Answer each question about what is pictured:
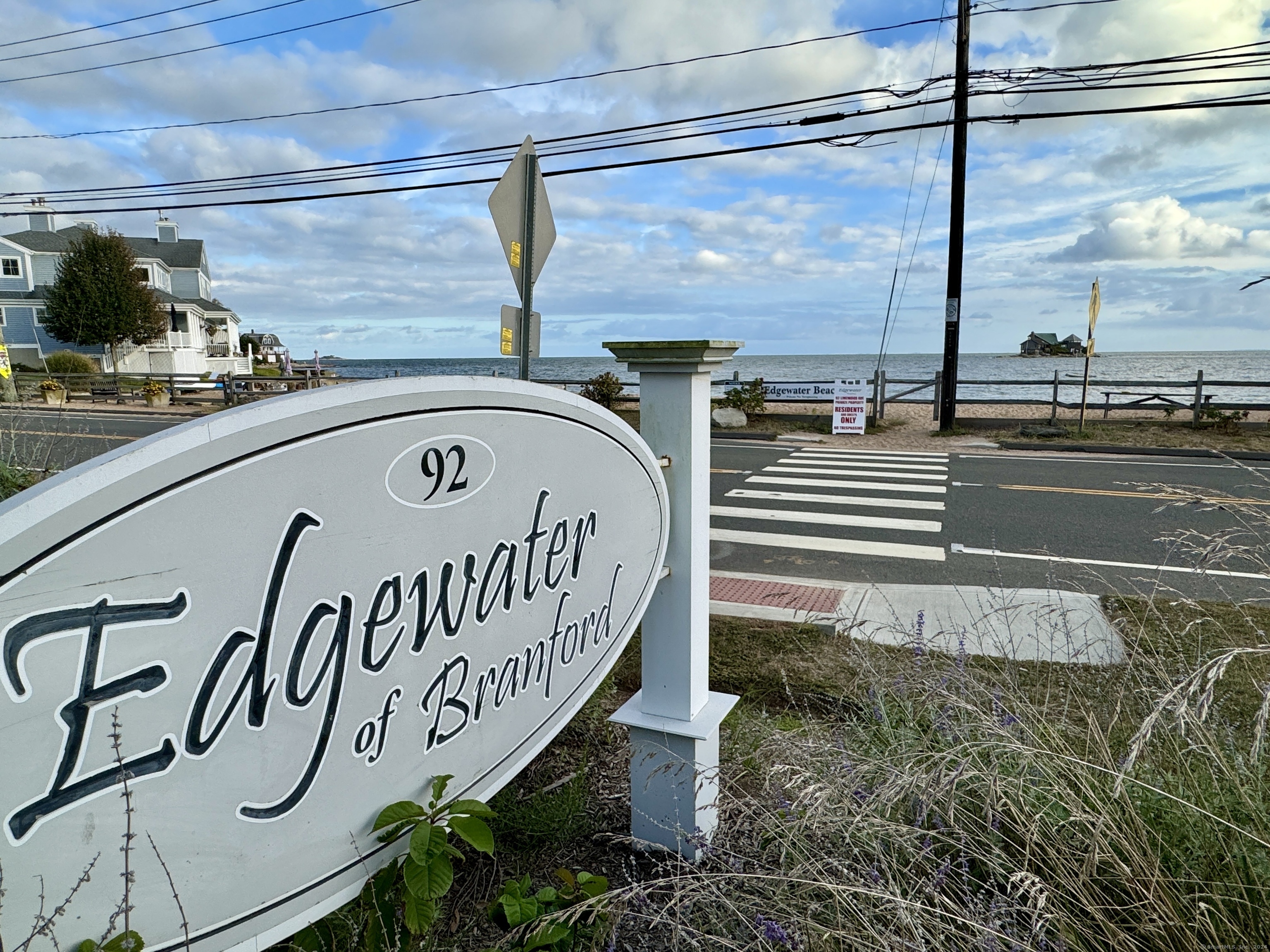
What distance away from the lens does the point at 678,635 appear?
2.62 meters

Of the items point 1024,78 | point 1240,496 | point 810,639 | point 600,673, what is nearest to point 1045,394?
point 1024,78

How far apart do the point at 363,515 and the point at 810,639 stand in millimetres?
3899

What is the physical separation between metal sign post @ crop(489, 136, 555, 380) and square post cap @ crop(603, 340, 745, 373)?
7.26 feet

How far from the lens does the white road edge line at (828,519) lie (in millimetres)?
8594

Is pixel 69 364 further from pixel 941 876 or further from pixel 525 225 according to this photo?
pixel 941 876

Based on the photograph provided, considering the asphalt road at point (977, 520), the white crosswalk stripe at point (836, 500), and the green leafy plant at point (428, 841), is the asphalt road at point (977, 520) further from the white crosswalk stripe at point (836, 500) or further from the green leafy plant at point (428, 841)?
the green leafy plant at point (428, 841)

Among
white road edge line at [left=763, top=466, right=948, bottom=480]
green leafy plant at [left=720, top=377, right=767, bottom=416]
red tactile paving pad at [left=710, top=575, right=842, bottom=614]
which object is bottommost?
red tactile paving pad at [left=710, top=575, right=842, bottom=614]

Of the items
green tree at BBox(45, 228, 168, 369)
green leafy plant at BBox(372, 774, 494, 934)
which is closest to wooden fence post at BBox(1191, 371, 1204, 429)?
green leafy plant at BBox(372, 774, 494, 934)

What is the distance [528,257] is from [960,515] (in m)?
6.20

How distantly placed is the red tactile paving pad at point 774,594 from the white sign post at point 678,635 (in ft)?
9.94

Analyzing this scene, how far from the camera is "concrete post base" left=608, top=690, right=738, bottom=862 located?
8.17 feet

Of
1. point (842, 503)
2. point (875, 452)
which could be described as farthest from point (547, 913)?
point (875, 452)

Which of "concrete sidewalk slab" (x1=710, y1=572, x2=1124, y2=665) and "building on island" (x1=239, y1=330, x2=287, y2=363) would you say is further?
"building on island" (x1=239, y1=330, x2=287, y2=363)

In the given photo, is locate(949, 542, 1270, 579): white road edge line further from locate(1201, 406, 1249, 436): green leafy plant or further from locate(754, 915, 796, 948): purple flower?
locate(1201, 406, 1249, 436): green leafy plant
